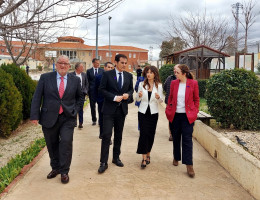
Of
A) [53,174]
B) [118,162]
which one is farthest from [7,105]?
[118,162]

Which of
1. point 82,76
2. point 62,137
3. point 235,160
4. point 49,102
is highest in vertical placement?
point 82,76

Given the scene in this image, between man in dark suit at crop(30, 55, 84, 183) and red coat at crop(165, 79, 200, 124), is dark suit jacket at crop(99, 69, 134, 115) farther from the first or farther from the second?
red coat at crop(165, 79, 200, 124)

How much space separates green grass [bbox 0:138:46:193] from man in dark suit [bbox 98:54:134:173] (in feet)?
4.31

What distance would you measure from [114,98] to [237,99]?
10.3ft

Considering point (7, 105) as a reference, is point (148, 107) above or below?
above

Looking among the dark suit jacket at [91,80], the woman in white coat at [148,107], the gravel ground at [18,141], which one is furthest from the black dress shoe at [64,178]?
the dark suit jacket at [91,80]

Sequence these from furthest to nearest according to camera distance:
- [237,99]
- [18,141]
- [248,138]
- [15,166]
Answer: [18,141] → [237,99] → [248,138] → [15,166]

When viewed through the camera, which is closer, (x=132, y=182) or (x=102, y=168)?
(x=132, y=182)

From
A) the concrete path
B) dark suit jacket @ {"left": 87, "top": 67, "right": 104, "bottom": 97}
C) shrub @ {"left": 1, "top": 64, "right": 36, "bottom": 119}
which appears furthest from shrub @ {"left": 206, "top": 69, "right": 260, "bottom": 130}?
shrub @ {"left": 1, "top": 64, "right": 36, "bottom": 119}

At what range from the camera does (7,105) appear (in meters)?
7.14

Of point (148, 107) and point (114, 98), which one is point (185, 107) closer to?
point (148, 107)

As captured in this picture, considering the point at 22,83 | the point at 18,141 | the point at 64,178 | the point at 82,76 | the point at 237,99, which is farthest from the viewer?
the point at 22,83

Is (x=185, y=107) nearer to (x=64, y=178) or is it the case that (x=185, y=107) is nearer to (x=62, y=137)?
(x=62, y=137)

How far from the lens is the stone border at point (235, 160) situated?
360 centimetres
